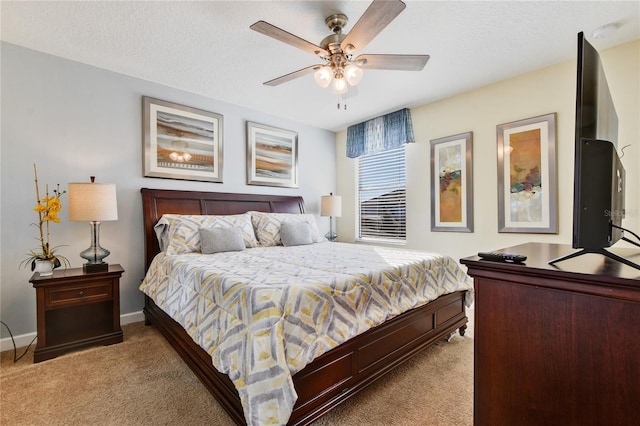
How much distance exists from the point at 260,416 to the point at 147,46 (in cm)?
301

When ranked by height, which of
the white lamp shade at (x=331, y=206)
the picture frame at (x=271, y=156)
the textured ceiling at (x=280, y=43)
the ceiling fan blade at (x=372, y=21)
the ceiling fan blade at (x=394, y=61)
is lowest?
the white lamp shade at (x=331, y=206)

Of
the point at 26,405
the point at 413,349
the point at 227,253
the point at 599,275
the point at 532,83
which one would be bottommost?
the point at 26,405

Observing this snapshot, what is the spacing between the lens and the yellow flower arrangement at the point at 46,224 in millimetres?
2436

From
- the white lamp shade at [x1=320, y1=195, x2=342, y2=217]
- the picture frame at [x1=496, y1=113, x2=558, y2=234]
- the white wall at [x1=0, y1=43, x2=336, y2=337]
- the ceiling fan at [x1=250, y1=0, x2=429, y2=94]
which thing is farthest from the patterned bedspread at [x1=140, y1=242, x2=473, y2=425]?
the white lamp shade at [x1=320, y1=195, x2=342, y2=217]

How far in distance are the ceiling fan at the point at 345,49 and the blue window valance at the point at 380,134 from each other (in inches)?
74.6

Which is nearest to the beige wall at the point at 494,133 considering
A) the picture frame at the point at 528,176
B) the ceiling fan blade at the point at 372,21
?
the picture frame at the point at 528,176

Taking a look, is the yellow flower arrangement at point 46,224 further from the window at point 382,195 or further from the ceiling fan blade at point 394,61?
the window at point 382,195

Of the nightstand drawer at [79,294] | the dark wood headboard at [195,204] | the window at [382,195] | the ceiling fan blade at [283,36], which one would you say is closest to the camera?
Result: the ceiling fan blade at [283,36]

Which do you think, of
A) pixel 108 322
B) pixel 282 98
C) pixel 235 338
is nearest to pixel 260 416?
pixel 235 338

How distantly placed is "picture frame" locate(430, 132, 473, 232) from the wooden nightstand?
12.0 ft

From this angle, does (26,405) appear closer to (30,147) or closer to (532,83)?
(30,147)

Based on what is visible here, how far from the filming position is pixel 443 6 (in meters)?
2.07

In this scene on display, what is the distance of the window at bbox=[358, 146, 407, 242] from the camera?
4334 mm

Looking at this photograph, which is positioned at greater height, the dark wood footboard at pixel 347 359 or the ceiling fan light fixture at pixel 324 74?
the ceiling fan light fixture at pixel 324 74
